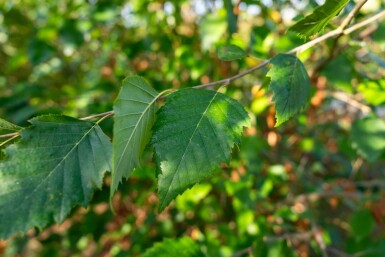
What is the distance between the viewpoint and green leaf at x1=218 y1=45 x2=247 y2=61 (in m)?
0.75

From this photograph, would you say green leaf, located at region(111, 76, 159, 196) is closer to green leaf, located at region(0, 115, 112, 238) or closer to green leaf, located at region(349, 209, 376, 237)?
green leaf, located at region(0, 115, 112, 238)

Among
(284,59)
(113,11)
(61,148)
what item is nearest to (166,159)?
(61,148)

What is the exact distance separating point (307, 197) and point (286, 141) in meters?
0.57

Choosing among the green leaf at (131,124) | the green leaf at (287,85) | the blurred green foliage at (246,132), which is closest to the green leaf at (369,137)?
the blurred green foliage at (246,132)

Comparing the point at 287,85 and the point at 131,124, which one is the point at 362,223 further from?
the point at 131,124

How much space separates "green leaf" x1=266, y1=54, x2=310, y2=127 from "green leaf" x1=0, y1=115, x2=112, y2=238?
30cm

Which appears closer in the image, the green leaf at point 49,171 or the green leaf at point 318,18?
the green leaf at point 49,171

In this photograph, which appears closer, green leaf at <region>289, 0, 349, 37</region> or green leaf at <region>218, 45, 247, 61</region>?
green leaf at <region>289, 0, 349, 37</region>

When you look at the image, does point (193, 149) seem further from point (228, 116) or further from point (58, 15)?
point (58, 15)

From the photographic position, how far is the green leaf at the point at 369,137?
47.5 inches

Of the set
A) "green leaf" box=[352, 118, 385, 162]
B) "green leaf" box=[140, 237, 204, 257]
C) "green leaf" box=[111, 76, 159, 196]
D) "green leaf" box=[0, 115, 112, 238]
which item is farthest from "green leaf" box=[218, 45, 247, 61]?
"green leaf" box=[352, 118, 385, 162]

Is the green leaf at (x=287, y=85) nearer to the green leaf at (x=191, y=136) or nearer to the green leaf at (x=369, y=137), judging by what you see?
the green leaf at (x=191, y=136)

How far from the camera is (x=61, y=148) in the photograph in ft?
1.90

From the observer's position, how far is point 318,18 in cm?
65
